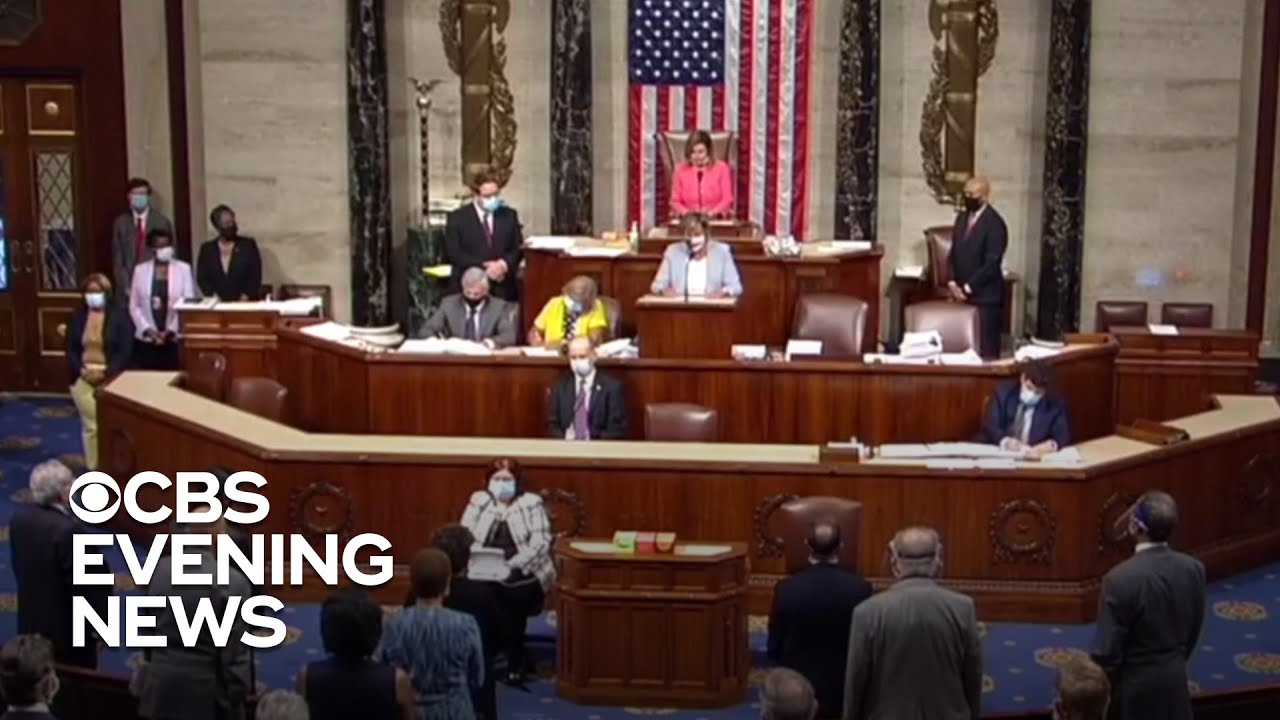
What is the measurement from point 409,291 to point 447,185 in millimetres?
1052

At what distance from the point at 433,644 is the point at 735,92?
10939 millimetres

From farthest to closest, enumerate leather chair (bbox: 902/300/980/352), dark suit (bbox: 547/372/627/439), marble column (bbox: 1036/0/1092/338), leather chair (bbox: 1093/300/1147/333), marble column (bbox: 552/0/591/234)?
marble column (bbox: 552/0/591/234) < marble column (bbox: 1036/0/1092/338) < leather chair (bbox: 1093/300/1147/333) < leather chair (bbox: 902/300/980/352) < dark suit (bbox: 547/372/627/439)

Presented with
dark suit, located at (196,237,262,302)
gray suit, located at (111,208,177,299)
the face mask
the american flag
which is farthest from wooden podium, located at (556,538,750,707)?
the american flag

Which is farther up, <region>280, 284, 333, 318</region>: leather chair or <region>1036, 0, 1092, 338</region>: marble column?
<region>1036, 0, 1092, 338</region>: marble column

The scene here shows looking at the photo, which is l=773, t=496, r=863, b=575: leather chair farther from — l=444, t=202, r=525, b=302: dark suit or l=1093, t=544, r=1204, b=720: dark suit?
l=444, t=202, r=525, b=302: dark suit

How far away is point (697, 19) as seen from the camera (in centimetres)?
1806

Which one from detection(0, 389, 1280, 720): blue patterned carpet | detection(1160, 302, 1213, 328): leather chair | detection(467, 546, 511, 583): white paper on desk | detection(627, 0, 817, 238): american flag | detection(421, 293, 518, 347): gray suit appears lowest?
detection(0, 389, 1280, 720): blue patterned carpet

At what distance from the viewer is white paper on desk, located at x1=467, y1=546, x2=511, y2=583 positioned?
1002 cm

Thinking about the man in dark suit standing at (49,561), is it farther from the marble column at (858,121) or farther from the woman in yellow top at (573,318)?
the marble column at (858,121)

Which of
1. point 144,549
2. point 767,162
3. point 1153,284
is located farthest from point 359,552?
point 1153,284

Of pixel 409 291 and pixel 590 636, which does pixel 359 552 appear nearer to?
pixel 590 636

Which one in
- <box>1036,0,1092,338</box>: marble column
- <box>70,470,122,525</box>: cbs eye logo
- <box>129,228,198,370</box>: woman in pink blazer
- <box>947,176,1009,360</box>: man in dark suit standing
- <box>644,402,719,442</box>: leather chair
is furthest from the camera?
<box>1036,0,1092,338</box>: marble column

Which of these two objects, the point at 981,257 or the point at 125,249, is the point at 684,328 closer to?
the point at 981,257

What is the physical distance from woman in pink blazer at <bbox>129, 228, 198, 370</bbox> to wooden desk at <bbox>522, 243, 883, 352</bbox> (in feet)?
9.54
